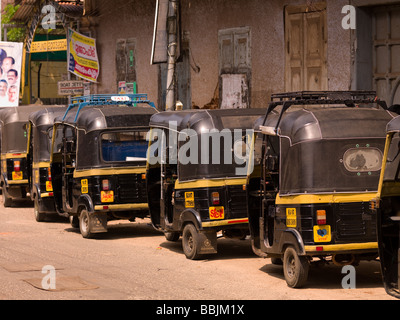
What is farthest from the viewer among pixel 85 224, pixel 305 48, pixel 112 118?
pixel 305 48

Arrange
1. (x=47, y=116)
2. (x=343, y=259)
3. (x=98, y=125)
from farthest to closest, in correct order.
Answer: (x=47, y=116)
(x=98, y=125)
(x=343, y=259)

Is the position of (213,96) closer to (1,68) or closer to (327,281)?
(1,68)

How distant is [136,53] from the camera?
100ft

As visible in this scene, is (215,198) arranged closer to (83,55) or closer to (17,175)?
(17,175)

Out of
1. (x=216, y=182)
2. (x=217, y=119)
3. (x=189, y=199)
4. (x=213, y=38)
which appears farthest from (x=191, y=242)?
(x=213, y=38)

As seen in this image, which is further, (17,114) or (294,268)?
(17,114)

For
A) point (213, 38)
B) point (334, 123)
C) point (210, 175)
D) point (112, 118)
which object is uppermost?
point (213, 38)

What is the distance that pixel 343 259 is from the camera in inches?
462

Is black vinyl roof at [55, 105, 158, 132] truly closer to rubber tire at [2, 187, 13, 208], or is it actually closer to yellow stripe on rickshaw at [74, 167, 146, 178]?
yellow stripe on rickshaw at [74, 167, 146, 178]

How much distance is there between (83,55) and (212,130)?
63.0 feet

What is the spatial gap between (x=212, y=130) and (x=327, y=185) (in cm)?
313

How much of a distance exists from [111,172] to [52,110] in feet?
16.4

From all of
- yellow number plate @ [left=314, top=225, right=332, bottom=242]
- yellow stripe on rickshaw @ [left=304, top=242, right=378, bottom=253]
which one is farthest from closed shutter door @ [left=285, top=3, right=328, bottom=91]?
yellow number plate @ [left=314, top=225, right=332, bottom=242]

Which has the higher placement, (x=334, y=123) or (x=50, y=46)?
(x=50, y=46)
